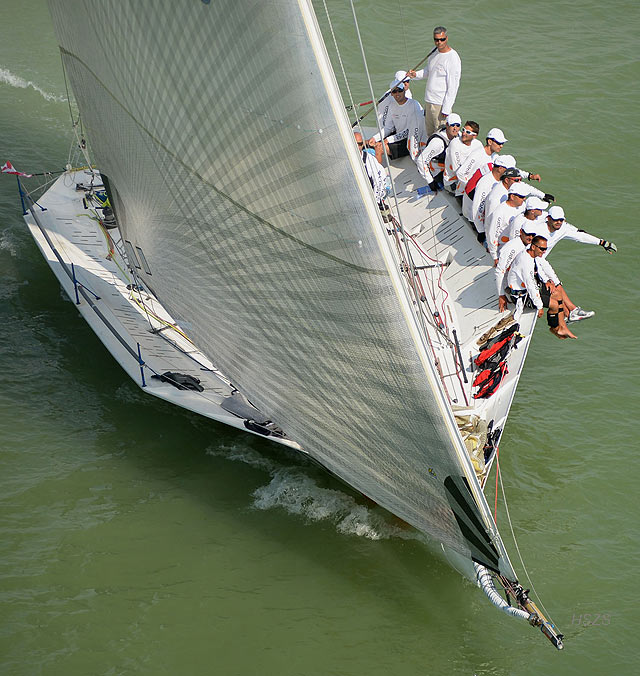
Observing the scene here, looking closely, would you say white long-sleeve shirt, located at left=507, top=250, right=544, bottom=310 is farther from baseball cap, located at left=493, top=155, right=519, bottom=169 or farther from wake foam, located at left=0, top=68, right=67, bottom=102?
wake foam, located at left=0, top=68, right=67, bottom=102

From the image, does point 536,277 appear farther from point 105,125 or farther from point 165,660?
point 165,660

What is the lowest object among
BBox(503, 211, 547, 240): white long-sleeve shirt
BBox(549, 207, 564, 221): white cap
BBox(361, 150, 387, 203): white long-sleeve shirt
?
BBox(549, 207, 564, 221): white cap

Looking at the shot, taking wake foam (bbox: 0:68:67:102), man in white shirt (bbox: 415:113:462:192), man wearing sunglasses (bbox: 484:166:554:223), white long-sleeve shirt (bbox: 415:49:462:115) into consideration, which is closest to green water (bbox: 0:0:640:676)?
man wearing sunglasses (bbox: 484:166:554:223)

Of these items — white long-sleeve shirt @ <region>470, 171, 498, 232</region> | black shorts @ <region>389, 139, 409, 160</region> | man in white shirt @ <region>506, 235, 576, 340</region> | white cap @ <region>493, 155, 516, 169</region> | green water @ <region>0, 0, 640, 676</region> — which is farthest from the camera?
black shorts @ <region>389, 139, 409, 160</region>

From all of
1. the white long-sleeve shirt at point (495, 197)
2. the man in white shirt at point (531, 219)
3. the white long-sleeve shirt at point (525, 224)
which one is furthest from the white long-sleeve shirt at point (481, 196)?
the man in white shirt at point (531, 219)

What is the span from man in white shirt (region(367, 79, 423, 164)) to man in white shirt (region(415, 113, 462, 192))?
55 centimetres

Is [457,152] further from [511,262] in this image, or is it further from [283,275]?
[283,275]

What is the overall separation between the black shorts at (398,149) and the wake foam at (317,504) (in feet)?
18.8

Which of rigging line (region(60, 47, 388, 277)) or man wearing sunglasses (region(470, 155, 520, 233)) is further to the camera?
man wearing sunglasses (region(470, 155, 520, 233))

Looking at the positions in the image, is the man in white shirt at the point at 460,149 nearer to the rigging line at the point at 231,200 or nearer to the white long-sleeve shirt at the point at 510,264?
the white long-sleeve shirt at the point at 510,264

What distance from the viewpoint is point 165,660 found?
8078 millimetres

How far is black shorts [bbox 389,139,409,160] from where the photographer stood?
44.6 ft

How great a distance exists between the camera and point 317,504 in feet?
32.0

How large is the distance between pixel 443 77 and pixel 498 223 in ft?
10.1
